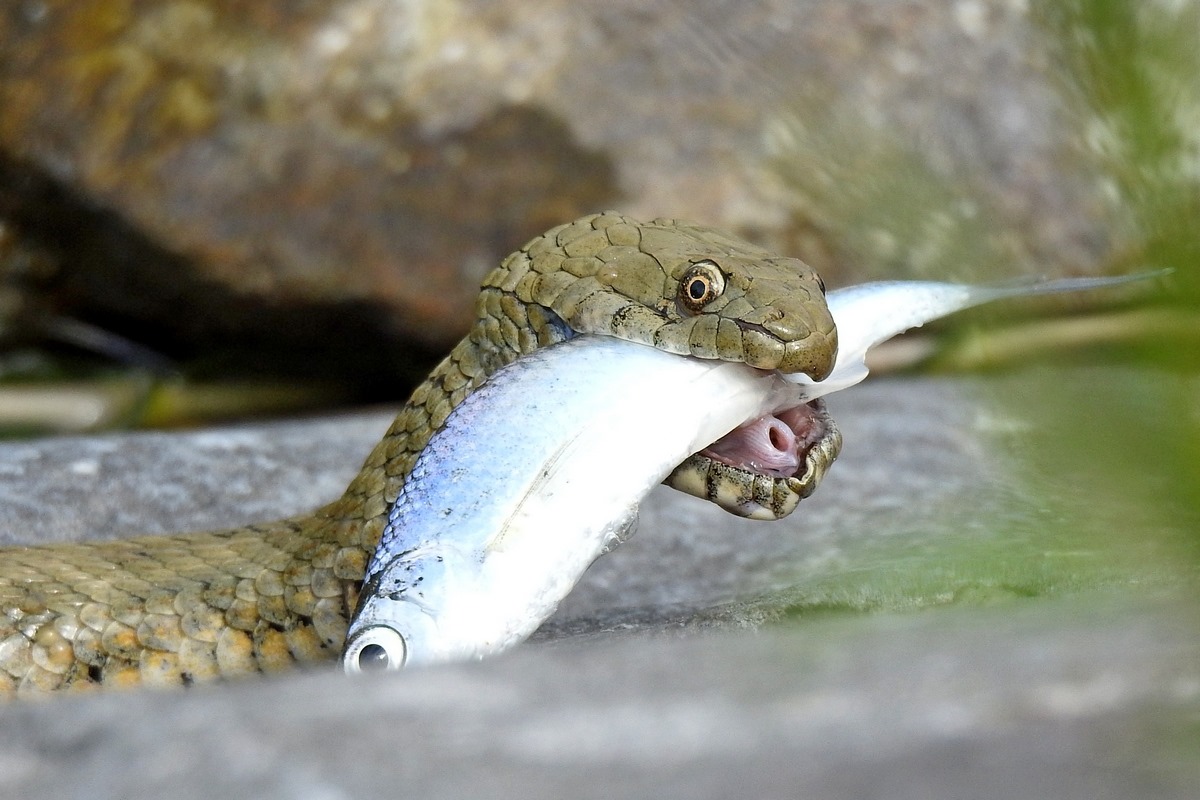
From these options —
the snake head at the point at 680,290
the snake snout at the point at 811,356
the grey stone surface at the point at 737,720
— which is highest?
the snake head at the point at 680,290

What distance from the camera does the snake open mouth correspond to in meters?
2.39

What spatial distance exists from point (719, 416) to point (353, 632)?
2.41 feet

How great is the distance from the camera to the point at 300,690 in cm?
137

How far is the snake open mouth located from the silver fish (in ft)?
0.11

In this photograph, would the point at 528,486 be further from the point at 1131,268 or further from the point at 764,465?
the point at 1131,268

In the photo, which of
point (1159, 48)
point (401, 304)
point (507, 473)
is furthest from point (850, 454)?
point (1159, 48)

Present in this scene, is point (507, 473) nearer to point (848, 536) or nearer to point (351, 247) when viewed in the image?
point (848, 536)

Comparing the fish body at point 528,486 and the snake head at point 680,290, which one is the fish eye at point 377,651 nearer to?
the fish body at point 528,486

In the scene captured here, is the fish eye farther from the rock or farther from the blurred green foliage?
the rock

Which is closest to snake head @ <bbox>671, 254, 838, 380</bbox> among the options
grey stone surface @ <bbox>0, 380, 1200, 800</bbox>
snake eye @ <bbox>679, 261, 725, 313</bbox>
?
snake eye @ <bbox>679, 261, 725, 313</bbox>

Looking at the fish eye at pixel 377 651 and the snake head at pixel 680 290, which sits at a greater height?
the snake head at pixel 680 290

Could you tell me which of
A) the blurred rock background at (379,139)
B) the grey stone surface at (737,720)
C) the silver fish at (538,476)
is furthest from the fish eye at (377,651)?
the blurred rock background at (379,139)

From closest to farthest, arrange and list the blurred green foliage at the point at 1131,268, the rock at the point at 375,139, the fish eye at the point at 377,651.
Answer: the blurred green foliage at the point at 1131,268 < the fish eye at the point at 377,651 < the rock at the point at 375,139

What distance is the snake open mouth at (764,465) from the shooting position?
2.39m
